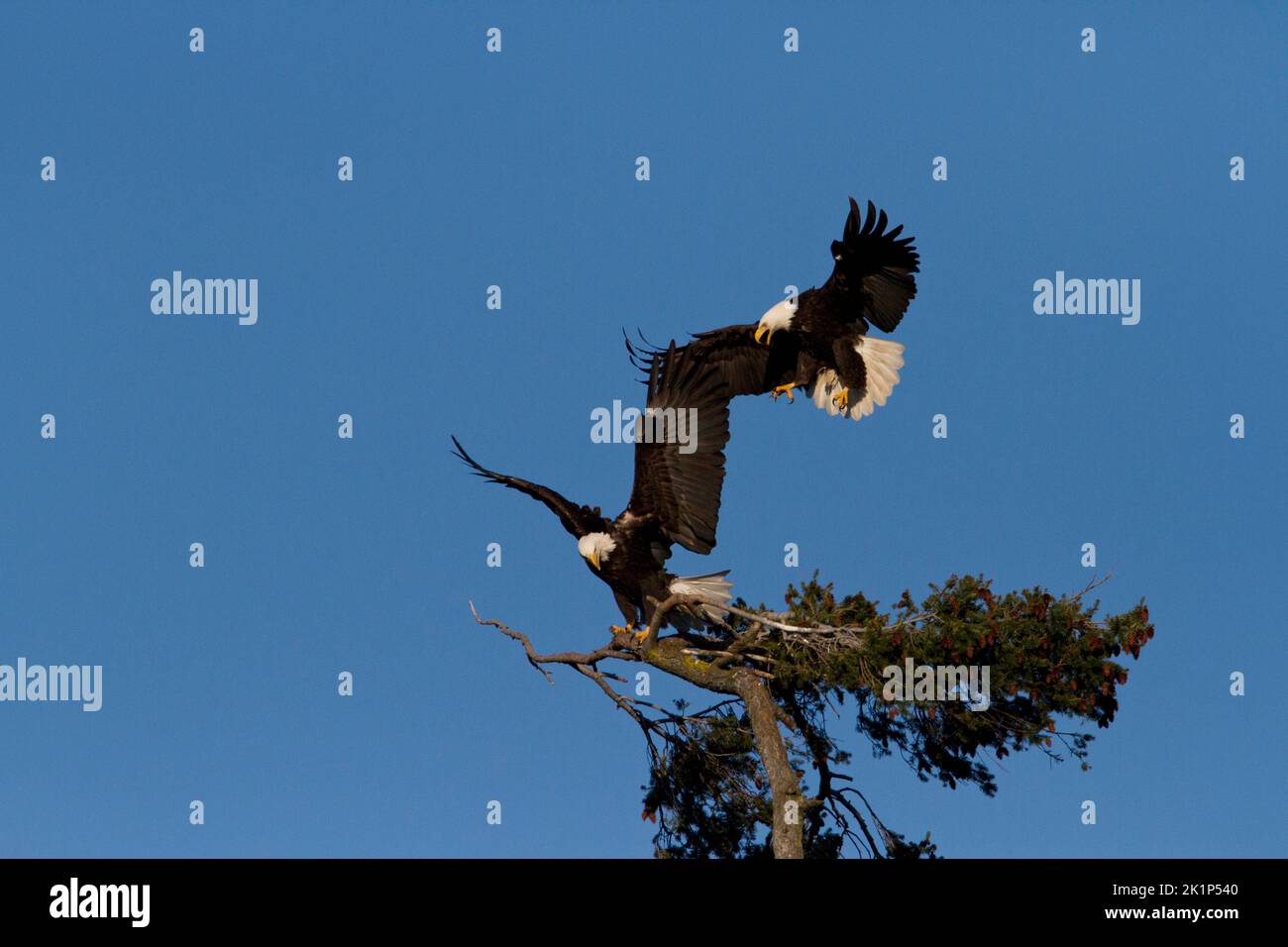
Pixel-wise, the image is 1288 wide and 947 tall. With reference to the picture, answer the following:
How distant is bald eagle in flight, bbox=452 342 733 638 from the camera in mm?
12742

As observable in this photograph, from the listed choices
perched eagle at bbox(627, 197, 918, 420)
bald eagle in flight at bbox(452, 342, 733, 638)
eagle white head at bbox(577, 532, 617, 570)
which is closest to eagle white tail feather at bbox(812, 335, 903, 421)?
perched eagle at bbox(627, 197, 918, 420)

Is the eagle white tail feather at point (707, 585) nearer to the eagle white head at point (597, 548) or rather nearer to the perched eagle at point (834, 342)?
the eagle white head at point (597, 548)

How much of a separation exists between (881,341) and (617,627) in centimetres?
350

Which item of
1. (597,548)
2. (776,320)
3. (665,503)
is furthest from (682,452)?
(776,320)

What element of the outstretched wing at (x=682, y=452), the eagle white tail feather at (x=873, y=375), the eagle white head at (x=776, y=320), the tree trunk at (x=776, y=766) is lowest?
the tree trunk at (x=776, y=766)

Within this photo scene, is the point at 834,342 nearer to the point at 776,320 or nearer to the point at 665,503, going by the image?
the point at 776,320

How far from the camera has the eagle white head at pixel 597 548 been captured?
13.0m

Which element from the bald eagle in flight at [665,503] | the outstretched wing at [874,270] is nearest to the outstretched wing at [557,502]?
the bald eagle in flight at [665,503]

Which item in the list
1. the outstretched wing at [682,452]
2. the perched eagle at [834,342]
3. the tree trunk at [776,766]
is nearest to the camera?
the tree trunk at [776,766]

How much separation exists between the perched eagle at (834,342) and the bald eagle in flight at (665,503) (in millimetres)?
1277

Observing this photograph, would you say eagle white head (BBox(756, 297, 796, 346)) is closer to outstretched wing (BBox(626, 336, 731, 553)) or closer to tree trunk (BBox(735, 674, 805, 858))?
outstretched wing (BBox(626, 336, 731, 553))

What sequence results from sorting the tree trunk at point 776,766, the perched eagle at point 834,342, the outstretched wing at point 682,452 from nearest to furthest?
1. the tree trunk at point 776,766
2. the outstretched wing at point 682,452
3. the perched eagle at point 834,342

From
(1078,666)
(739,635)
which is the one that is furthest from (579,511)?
(1078,666)

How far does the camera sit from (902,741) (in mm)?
11898
